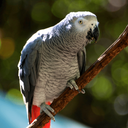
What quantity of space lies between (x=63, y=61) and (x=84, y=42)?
0.15 m

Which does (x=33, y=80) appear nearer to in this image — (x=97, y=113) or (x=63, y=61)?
(x=63, y=61)

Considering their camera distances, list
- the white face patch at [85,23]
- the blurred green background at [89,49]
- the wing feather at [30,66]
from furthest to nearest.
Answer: the blurred green background at [89,49]
the wing feather at [30,66]
the white face patch at [85,23]

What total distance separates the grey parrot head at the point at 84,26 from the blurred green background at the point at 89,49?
1.19 metres

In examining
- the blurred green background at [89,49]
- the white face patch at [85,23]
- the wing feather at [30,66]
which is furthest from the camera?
the blurred green background at [89,49]

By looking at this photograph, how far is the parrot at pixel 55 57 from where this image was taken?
74cm

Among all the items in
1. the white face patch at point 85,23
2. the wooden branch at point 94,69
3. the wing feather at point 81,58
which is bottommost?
the wooden branch at point 94,69

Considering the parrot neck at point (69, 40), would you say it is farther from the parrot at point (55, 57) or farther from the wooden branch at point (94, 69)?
the wooden branch at point (94, 69)

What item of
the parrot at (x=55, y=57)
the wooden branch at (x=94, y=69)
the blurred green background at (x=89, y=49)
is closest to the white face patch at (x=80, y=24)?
the parrot at (x=55, y=57)

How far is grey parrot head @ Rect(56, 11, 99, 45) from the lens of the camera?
0.72 m

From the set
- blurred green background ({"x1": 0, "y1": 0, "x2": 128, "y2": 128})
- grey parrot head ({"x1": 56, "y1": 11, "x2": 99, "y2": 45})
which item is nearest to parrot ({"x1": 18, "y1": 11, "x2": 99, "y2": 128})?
grey parrot head ({"x1": 56, "y1": 11, "x2": 99, "y2": 45})

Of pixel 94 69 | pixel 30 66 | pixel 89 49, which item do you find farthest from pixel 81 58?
pixel 89 49

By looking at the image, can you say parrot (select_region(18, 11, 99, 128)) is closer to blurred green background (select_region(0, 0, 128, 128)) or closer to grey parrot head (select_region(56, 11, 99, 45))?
grey parrot head (select_region(56, 11, 99, 45))

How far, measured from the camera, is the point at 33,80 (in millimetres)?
846

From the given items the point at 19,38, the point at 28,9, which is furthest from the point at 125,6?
the point at 19,38
